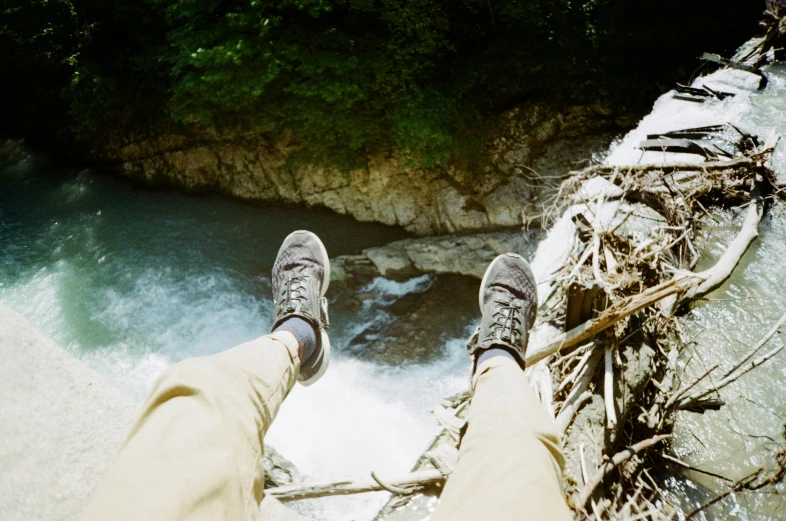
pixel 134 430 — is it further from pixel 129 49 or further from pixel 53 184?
pixel 53 184

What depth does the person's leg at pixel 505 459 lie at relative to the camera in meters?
1.26

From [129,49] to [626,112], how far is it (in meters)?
9.05

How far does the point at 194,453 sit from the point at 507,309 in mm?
1756

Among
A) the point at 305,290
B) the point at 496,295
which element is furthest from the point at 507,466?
the point at 305,290

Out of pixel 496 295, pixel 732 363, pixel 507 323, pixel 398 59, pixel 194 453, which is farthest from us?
pixel 398 59

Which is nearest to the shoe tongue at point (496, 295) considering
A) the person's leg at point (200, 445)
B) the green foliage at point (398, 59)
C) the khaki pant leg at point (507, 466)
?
the khaki pant leg at point (507, 466)

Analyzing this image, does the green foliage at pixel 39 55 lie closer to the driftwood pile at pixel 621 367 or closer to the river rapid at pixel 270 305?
the river rapid at pixel 270 305

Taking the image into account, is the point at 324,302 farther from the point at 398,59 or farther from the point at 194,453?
the point at 398,59

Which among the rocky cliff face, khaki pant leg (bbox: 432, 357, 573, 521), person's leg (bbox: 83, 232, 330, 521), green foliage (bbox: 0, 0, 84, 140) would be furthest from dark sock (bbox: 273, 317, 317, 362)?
green foliage (bbox: 0, 0, 84, 140)

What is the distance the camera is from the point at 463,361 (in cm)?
621

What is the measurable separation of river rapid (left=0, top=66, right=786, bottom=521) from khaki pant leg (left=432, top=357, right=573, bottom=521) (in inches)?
35.3

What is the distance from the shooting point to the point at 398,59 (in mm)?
7023

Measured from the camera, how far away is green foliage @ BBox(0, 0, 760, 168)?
21.6ft

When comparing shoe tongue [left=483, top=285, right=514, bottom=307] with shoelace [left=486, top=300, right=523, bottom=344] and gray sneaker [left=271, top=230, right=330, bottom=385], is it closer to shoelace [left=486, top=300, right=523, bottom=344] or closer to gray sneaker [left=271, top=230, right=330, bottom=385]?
shoelace [left=486, top=300, right=523, bottom=344]
